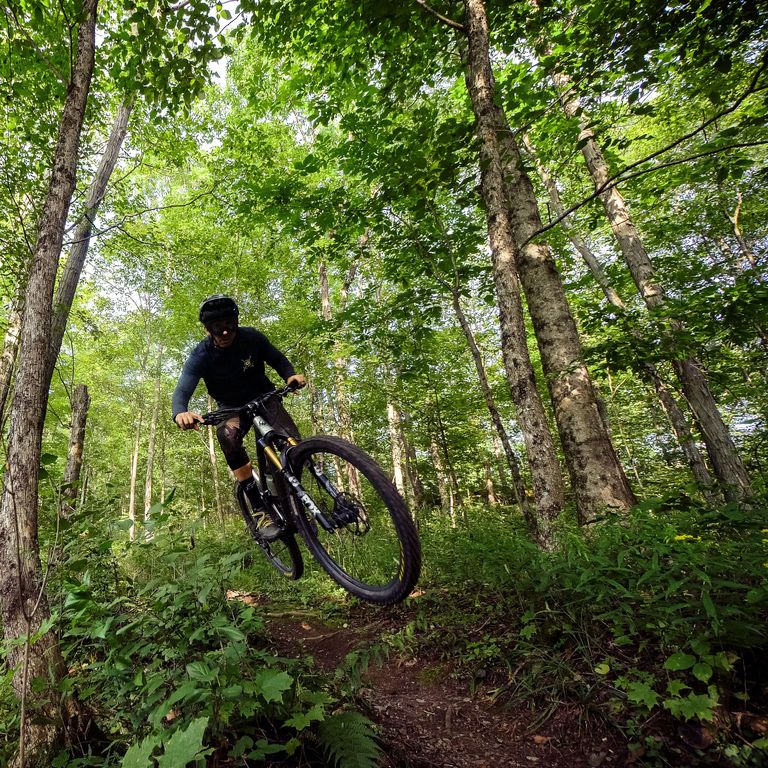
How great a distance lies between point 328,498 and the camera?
338cm

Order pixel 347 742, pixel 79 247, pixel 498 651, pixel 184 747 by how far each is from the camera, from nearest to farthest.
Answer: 1. pixel 184 747
2. pixel 347 742
3. pixel 498 651
4. pixel 79 247

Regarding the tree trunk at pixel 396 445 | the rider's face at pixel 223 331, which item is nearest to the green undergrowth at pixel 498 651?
the rider's face at pixel 223 331

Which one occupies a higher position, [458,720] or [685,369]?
[685,369]

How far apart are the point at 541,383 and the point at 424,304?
22.4 feet

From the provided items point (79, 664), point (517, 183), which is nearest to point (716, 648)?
point (79, 664)

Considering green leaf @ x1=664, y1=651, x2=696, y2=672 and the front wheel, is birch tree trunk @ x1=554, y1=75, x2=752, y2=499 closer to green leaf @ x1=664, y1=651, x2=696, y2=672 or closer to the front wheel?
green leaf @ x1=664, y1=651, x2=696, y2=672

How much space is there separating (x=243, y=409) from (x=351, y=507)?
1625 millimetres

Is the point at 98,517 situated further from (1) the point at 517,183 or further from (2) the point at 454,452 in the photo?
(2) the point at 454,452


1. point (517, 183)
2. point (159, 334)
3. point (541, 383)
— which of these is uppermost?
point (159, 334)

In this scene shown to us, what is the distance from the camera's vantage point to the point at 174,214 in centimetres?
1484

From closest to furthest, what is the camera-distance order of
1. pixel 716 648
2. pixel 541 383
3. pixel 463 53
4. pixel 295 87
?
pixel 716 648, pixel 463 53, pixel 295 87, pixel 541 383

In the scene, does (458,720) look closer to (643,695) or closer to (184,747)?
(643,695)

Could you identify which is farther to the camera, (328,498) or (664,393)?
(664,393)

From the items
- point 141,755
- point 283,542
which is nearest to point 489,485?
point 283,542
